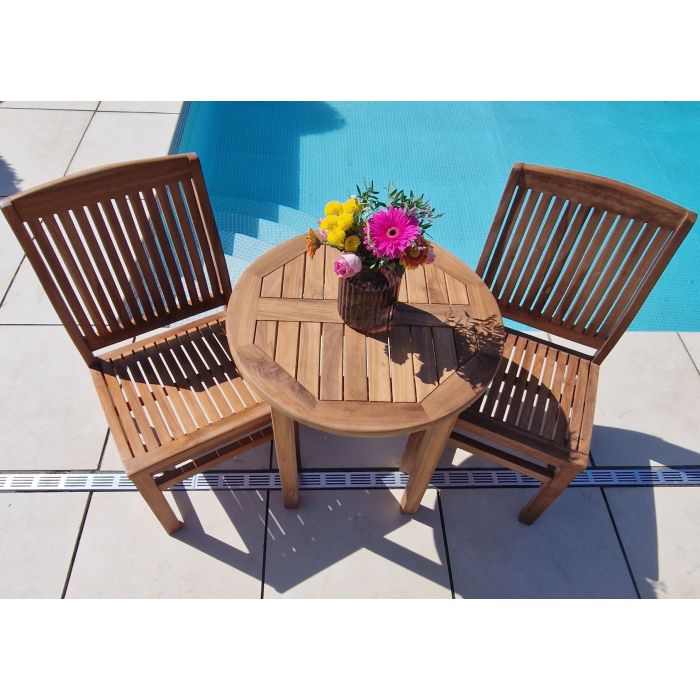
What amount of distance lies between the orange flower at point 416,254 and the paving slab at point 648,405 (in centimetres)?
151

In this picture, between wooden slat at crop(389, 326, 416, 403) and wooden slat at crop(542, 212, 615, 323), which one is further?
wooden slat at crop(542, 212, 615, 323)

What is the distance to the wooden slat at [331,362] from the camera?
1487 millimetres

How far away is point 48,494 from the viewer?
211 centimetres

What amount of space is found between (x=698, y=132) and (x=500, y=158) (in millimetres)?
1723

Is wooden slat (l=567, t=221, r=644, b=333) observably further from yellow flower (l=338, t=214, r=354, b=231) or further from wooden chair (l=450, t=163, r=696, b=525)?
yellow flower (l=338, t=214, r=354, b=231)

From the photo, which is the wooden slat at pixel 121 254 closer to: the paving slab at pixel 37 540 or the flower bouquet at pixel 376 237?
the flower bouquet at pixel 376 237

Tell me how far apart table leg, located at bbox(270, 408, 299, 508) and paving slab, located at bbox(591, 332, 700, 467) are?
52.0 inches

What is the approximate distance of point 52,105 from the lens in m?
3.57

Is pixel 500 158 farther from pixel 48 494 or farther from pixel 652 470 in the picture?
pixel 48 494

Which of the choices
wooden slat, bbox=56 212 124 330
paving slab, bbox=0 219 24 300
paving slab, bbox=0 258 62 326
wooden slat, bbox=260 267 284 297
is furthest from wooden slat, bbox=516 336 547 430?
paving slab, bbox=0 219 24 300

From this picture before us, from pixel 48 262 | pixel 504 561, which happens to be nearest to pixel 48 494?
pixel 48 262

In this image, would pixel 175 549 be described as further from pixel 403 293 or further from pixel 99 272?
pixel 403 293

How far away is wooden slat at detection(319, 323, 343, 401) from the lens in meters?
1.49
